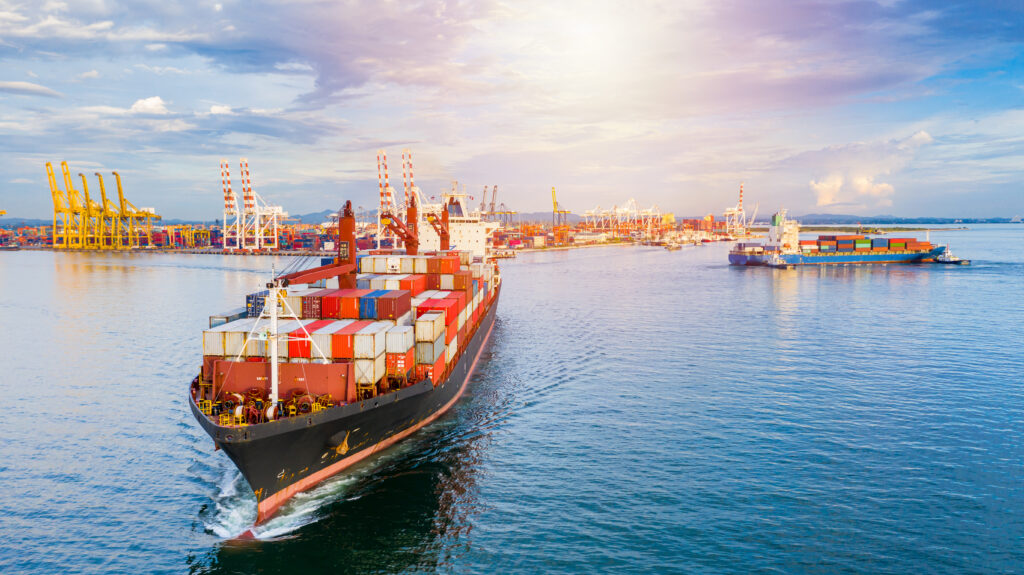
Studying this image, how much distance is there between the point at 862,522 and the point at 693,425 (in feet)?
29.9

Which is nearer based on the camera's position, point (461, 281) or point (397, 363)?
point (397, 363)

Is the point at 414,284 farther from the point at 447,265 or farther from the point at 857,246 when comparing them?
the point at 857,246

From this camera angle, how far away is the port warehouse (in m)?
20.7

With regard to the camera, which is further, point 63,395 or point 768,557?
point 63,395

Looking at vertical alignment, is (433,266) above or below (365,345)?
above

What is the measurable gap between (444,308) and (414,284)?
19.8ft

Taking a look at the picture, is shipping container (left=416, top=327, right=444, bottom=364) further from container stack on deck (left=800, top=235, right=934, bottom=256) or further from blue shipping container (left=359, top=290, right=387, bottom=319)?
container stack on deck (left=800, top=235, right=934, bottom=256)

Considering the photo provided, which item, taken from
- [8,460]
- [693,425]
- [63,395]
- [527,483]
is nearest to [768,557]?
[527,483]

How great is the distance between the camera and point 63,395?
32.1 metres

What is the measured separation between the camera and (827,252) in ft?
414

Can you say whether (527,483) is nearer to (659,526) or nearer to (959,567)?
(659,526)

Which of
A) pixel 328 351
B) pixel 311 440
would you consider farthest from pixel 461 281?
pixel 311 440

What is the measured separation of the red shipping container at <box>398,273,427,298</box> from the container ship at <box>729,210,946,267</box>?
10141cm

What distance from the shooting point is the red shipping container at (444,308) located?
29375 mm
